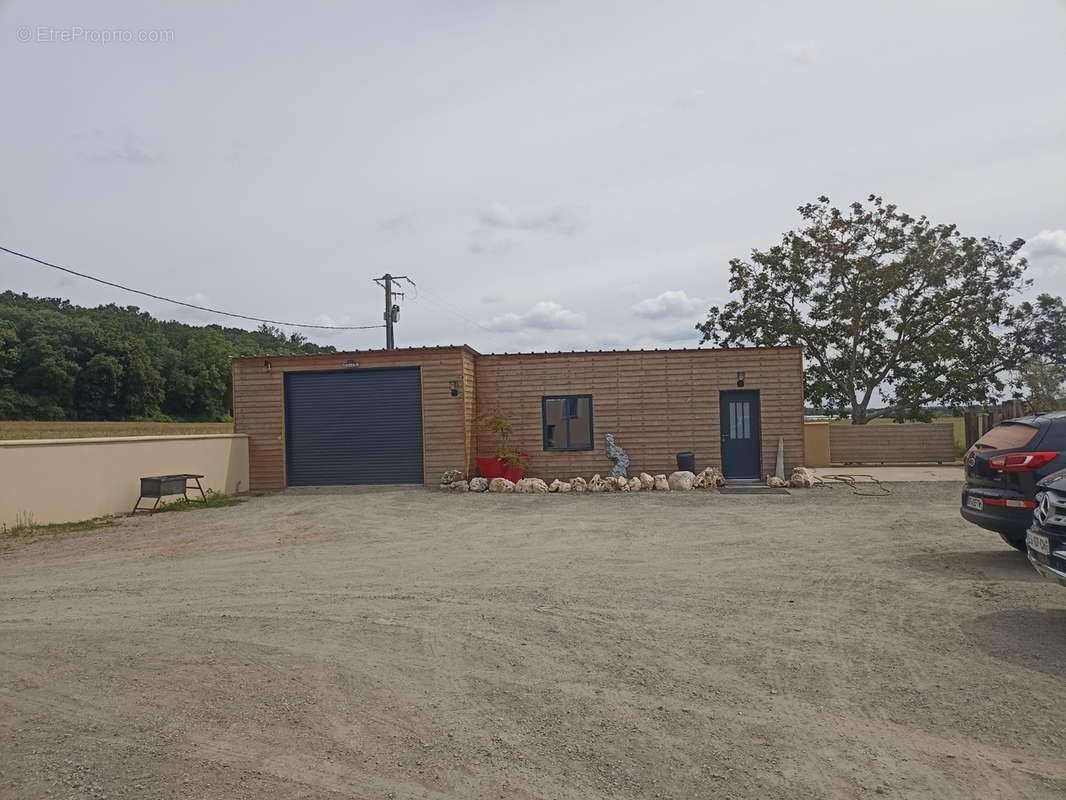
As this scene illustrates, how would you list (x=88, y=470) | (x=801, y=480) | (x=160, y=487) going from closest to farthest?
(x=88, y=470), (x=160, y=487), (x=801, y=480)

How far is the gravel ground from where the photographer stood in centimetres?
321

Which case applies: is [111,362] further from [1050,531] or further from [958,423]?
[1050,531]

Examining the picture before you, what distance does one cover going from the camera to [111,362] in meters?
52.8

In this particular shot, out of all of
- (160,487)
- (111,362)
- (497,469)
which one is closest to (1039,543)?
(497,469)

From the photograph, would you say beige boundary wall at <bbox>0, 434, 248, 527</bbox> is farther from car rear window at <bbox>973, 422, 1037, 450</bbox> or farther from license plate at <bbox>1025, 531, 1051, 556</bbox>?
car rear window at <bbox>973, 422, 1037, 450</bbox>

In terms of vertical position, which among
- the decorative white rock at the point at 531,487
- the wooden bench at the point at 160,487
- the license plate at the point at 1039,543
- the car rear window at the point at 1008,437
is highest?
the car rear window at the point at 1008,437

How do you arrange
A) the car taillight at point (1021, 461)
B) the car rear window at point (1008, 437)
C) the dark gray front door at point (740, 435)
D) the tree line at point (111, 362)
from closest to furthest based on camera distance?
1. the car taillight at point (1021, 461)
2. the car rear window at point (1008, 437)
3. the dark gray front door at point (740, 435)
4. the tree line at point (111, 362)

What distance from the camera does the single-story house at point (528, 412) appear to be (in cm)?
1750

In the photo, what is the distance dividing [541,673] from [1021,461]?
545 cm

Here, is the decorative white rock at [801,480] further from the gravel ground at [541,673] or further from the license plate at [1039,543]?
the license plate at [1039,543]

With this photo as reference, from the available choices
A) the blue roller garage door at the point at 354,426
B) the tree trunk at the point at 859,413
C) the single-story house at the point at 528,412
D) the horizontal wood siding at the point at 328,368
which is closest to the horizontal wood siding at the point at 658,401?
the single-story house at the point at 528,412

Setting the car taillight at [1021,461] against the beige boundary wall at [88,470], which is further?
the beige boundary wall at [88,470]

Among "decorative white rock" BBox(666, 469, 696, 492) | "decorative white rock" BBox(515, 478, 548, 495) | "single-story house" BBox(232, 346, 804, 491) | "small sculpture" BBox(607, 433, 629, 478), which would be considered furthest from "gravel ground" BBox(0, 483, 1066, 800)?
"single-story house" BBox(232, 346, 804, 491)

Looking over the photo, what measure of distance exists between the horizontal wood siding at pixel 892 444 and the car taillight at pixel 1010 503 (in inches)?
646
